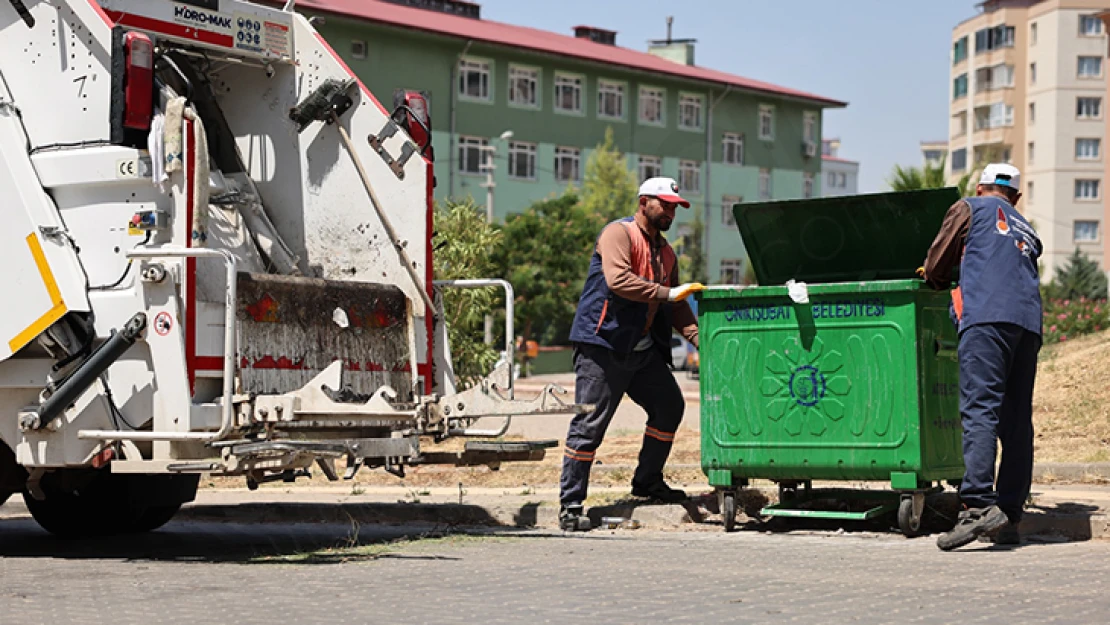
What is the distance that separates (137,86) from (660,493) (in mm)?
3539

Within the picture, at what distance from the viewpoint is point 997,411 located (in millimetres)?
7801

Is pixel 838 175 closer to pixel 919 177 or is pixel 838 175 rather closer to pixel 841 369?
pixel 919 177

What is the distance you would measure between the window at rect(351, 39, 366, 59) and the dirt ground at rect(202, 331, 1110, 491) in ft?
111

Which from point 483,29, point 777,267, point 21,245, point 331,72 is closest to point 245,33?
point 331,72

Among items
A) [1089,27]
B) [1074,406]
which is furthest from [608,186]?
[1089,27]

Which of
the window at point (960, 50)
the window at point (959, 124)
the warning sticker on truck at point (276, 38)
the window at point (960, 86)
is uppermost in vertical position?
the window at point (960, 50)

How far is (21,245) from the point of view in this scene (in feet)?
25.1

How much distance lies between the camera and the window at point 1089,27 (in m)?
86.1

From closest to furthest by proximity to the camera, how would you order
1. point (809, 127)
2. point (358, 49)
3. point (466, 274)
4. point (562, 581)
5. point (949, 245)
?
1. point (562, 581)
2. point (949, 245)
3. point (466, 274)
4. point (358, 49)
5. point (809, 127)

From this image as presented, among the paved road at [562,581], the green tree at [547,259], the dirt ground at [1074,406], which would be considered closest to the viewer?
the paved road at [562,581]

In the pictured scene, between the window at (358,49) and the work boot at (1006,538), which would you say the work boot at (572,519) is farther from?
the window at (358,49)

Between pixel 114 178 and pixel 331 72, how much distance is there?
1600mm

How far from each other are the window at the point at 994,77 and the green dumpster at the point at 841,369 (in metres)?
85.3

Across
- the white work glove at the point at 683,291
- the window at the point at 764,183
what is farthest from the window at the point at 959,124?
the white work glove at the point at 683,291
